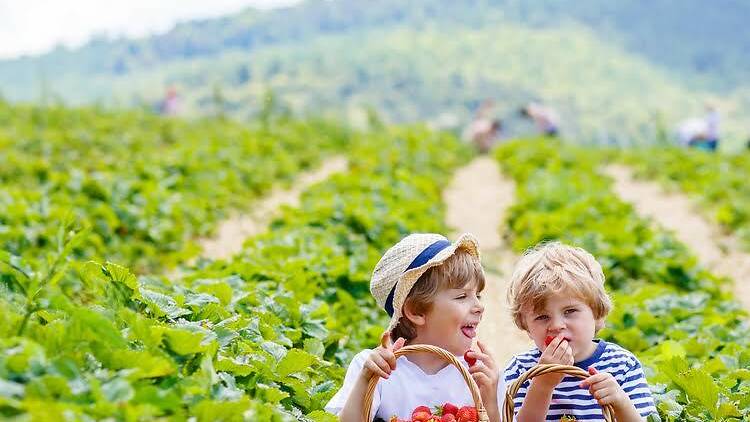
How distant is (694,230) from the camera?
10625mm

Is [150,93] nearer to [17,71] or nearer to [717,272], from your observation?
[17,71]

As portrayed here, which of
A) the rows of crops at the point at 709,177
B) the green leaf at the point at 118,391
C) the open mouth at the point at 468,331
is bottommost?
the rows of crops at the point at 709,177

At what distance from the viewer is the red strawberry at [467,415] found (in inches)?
117

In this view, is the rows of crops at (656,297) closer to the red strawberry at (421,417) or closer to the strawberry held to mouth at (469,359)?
the strawberry held to mouth at (469,359)

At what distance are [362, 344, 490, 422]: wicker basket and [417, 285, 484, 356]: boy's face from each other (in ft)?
0.70

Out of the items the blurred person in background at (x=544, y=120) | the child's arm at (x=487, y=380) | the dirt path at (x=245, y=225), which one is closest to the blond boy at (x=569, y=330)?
the child's arm at (x=487, y=380)

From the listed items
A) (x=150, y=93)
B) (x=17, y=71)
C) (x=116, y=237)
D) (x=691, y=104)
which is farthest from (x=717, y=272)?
(x=17, y=71)

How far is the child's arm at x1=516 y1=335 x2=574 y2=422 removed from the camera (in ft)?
10.1

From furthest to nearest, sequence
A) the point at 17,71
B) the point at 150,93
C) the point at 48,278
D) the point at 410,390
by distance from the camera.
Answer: the point at 17,71, the point at 150,93, the point at 410,390, the point at 48,278

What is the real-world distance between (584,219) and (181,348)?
6.60 meters

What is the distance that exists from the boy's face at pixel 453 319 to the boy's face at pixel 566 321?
24 cm

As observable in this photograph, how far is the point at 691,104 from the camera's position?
52.8m

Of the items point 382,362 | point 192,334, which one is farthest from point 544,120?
point 192,334

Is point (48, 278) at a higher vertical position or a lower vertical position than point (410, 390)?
higher
